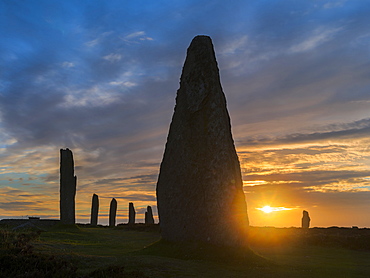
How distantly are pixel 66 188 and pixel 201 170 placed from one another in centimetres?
2145

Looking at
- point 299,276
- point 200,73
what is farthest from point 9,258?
point 200,73

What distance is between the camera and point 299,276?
1245 cm

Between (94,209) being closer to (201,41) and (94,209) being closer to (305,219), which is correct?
(305,219)

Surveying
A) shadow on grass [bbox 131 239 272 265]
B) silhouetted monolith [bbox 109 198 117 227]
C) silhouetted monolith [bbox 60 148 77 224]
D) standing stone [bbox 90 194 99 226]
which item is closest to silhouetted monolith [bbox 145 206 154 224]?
silhouetted monolith [bbox 109 198 117 227]

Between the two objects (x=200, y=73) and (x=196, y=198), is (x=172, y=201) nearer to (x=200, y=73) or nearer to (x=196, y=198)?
(x=196, y=198)

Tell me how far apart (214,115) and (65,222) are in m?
22.8

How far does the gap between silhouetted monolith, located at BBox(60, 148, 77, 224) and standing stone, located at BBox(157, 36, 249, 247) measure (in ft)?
61.8

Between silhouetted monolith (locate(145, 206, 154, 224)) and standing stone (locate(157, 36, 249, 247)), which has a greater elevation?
standing stone (locate(157, 36, 249, 247))

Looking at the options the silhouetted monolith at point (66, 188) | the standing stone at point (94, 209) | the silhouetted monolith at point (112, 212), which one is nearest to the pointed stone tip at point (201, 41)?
the silhouetted monolith at point (66, 188)

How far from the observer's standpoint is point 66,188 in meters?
33.2

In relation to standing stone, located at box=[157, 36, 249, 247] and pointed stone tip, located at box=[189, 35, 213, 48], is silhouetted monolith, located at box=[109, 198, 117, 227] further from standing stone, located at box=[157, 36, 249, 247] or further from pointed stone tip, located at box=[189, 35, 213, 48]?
pointed stone tip, located at box=[189, 35, 213, 48]

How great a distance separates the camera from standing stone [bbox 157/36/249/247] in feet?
50.3

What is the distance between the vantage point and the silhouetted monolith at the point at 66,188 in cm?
3322

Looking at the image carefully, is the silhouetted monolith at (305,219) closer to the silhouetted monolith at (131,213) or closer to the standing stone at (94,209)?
the silhouetted monolith at (131,213)
